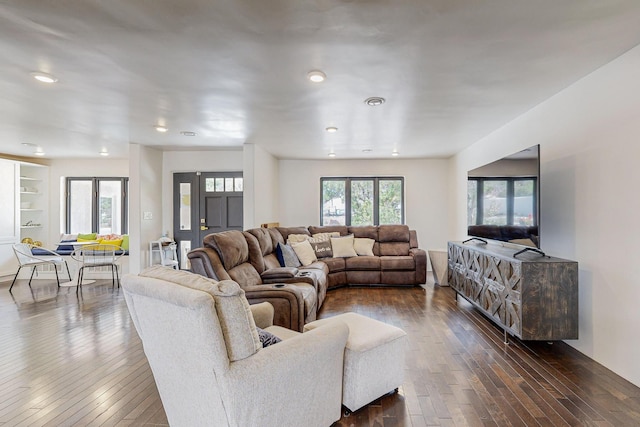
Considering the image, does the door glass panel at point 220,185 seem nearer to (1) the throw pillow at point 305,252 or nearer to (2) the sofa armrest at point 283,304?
(1) the throw pillow at point 305,252

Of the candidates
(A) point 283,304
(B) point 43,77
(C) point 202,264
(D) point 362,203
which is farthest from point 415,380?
(D) point 362,203

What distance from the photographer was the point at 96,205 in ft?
23.5

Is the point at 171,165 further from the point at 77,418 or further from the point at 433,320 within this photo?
the point at 433,320

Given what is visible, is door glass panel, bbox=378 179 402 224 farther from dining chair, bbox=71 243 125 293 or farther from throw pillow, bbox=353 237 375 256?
dining chair, bbox=71 243 125 293

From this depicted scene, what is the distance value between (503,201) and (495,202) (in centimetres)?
18

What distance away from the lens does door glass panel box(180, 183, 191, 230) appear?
629 cm

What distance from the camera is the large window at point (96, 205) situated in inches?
281

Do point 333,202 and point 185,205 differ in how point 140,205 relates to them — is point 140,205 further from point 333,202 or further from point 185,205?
point 333,202

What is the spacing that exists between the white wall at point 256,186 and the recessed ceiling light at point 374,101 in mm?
2582

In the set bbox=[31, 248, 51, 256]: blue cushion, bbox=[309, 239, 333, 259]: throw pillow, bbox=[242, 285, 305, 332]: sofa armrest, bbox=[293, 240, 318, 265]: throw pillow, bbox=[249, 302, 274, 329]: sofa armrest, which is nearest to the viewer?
bbox=[249, 302, 274, 329]: sofa armrest

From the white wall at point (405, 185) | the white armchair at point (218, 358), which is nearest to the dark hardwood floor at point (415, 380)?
the white armchair at point (218, 358)

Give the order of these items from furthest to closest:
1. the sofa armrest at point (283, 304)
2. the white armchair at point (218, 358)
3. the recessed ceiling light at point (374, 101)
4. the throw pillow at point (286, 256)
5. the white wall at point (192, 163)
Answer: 1. the white wall at point (192, 163)
2. the throw pillow at point (286, 256)
3. the recessed ceiling light at point (374, 101)
4. the sofa armrest at point (283, 304)
5. the white armchair at point (218, 358)

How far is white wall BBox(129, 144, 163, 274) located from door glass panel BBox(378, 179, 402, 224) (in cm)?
456

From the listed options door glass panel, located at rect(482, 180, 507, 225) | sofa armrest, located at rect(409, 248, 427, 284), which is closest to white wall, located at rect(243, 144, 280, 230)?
sofa armrest, located at rect(409, 248, 427, 284)
